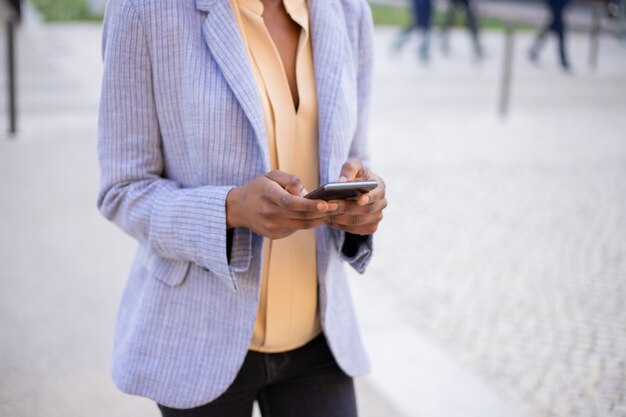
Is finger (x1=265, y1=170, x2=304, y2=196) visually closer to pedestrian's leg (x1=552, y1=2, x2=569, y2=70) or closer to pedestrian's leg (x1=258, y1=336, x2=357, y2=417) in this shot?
pedestrian's leg (x1=258, y1=336, x2=357, y2=417)

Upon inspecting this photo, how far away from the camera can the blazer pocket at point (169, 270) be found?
1791 millimetres

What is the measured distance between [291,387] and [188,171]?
1.83 feet

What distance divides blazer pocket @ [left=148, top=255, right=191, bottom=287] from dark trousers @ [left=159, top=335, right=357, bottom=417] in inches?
9.3

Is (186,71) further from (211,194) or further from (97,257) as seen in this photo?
(97,257)

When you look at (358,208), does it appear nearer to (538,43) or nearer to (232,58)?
(232,58)

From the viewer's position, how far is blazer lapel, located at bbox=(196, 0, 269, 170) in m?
1.69

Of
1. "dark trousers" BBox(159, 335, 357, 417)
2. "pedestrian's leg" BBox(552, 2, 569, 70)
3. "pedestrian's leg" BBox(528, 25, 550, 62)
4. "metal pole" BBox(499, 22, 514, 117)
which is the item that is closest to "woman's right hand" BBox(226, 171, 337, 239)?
"dark trousers" BBox(159, 335, 357, 417)

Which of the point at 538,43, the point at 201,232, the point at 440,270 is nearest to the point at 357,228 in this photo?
the point at 201,232

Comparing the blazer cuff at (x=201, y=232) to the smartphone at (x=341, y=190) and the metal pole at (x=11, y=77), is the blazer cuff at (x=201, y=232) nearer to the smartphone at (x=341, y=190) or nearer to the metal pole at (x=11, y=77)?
the smartphone at (x=341, y=190)

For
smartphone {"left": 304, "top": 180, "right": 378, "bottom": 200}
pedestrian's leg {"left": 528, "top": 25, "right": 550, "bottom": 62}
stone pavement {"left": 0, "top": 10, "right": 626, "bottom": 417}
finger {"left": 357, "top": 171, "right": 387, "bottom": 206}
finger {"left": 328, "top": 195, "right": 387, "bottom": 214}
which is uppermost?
pedestrian's leg {"left": 528, "top": 25, "right": 550, "bottom": 62}

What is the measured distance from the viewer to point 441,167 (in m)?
8.49

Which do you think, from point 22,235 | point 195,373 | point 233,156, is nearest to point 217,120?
point 233,156

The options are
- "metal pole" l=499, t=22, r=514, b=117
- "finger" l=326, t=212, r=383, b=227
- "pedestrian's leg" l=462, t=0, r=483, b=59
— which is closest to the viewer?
"finger" l=326, t=212, r=383, b=227

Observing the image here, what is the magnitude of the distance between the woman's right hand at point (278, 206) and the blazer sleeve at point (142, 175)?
8cm
